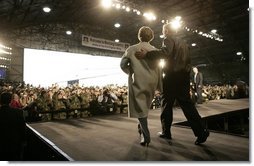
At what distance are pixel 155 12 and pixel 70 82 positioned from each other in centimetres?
707

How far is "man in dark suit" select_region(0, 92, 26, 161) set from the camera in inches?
101

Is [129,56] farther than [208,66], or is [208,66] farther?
[208,66]

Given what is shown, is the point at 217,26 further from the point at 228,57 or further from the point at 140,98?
the point at 140,98

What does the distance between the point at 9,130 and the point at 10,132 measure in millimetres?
25

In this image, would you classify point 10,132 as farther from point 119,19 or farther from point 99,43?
point 119,19

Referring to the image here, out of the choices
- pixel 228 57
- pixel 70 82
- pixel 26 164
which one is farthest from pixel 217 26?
pixel 26 164

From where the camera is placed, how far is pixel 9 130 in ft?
8.52

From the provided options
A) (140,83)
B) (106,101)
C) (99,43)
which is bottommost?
(106,101)

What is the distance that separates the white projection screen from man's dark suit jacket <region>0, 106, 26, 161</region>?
10.7 meters

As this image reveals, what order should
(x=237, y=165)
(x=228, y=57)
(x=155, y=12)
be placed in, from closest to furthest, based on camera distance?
(x=237, y=165), (x=155, y=12), (x=228, y=57)

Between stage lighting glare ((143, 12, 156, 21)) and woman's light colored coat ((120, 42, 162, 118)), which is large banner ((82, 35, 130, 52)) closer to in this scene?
stage lighting glare ((143, 12, 156, 21))

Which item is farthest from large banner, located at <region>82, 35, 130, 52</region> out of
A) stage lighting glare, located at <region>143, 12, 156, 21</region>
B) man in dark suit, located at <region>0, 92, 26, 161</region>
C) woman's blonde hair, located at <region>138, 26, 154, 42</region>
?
woman's blonde hair, located at <region>138, 26, 154, 42</region>

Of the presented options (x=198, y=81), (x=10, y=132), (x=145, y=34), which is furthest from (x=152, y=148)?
(x=198, y=81)

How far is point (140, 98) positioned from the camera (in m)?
2.44
